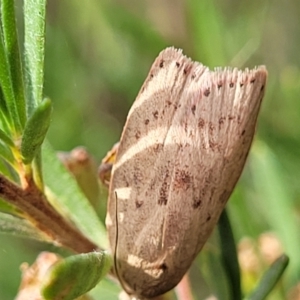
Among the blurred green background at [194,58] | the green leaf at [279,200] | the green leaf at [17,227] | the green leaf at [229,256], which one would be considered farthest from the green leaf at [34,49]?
the green leaf at [279,200]

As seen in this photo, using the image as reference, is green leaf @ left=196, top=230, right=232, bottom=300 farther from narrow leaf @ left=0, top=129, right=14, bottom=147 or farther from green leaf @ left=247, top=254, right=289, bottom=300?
narrow leaf @ left=0, top=129, right=14, bottom=147

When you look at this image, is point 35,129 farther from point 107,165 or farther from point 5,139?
point 107,165

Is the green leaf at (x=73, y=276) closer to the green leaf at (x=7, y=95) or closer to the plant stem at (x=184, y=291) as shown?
the green leaf at (x=7, y=95)

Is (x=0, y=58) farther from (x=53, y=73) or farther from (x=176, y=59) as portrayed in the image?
(x=53, y=73)

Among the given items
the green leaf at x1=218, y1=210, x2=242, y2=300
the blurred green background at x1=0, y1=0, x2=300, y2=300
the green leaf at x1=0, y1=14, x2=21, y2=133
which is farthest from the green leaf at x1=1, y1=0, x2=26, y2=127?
the blurred green background at x1=0, y1=0, x2=300, y2=300

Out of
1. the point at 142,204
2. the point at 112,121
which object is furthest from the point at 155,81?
the point at 112,121

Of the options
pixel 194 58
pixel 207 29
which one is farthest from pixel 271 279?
pixel 194 58
